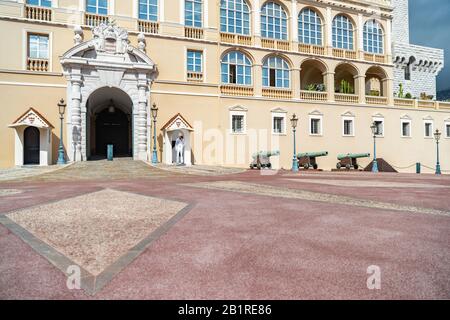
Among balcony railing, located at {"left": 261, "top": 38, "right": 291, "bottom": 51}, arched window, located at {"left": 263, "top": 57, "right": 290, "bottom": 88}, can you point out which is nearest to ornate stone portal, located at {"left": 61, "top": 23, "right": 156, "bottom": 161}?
arched window, located at {"left": 263, "top": 57, "right": 290, "bottom": 88}

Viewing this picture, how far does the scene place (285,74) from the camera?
2581cm

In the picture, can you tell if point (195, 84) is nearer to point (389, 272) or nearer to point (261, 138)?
point (261, 138)

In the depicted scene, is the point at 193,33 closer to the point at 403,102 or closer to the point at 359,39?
the point at 359,39

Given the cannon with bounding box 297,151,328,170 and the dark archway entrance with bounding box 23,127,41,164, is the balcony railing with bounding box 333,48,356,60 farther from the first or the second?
the dark archway entrance with bounding box 23,127,41,164

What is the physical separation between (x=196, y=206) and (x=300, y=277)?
145 inches

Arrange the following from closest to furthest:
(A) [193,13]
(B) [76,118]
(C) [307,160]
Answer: (B) [76,118] < (A) [193,13] < (C) [307,160]

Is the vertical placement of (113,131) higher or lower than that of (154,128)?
higher

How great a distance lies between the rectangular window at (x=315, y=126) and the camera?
85.4ft

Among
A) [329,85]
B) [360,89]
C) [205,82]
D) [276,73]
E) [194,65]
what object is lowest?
[205,82]

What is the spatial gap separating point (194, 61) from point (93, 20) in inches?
297

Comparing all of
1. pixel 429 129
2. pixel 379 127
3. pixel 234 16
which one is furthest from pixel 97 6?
pixel 429 129

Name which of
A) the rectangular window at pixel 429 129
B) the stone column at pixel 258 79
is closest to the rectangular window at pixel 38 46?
the stone column at pixel 258 79

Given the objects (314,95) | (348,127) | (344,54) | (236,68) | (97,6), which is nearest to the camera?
(97,6)

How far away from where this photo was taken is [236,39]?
2406cm
